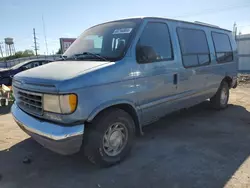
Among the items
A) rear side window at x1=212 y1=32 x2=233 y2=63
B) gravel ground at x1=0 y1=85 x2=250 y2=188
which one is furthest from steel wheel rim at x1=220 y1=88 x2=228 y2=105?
gravel ground at x1=0 y1=85 x2=250 y2=188

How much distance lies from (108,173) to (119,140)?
50cm

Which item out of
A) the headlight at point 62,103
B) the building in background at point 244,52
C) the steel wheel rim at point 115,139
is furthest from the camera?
the building in background at point 244,52

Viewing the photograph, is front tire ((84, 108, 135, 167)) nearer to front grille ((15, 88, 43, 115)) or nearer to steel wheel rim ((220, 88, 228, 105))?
front grille ((15, 88, 43, 115))

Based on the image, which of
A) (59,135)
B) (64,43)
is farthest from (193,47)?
(64,43)

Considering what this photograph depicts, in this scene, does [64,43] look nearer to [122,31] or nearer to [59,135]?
[122,31]

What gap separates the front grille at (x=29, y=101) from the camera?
119 inches

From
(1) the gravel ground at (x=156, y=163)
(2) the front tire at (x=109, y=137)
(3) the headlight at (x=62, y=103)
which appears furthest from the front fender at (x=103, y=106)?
(1) the gravel ground at (x=156, y=163)

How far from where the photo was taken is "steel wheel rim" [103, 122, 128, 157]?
3278 mm

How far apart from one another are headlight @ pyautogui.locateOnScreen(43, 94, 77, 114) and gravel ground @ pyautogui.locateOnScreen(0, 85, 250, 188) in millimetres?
993

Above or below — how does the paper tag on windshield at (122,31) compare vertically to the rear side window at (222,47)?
above

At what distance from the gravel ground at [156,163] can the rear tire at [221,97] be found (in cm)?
125

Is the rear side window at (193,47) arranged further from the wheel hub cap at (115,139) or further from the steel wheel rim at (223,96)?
the wheel hub cap at (115,139)

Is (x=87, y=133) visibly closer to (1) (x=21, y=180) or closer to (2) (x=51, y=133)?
(2) (x=51, y=133)

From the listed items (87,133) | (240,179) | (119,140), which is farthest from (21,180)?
(240,179)
